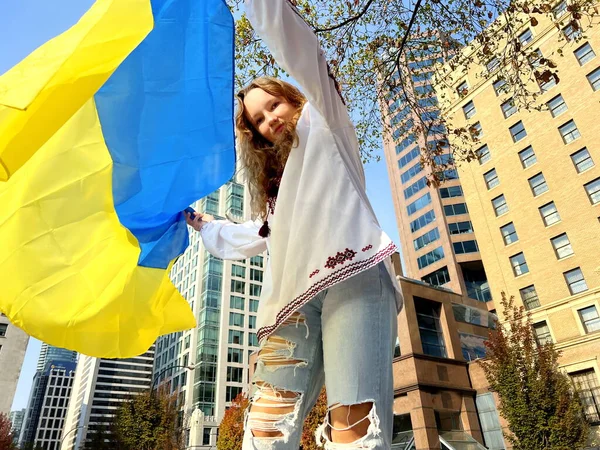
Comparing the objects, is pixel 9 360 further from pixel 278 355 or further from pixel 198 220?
pixel 278 355

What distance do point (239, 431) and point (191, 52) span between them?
100 feet

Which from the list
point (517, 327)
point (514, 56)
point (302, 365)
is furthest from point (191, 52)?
point (517, 327)

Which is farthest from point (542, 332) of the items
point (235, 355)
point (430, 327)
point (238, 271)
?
point (238, 271)

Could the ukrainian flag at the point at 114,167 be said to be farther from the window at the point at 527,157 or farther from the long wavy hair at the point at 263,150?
the window at the point at 527,157

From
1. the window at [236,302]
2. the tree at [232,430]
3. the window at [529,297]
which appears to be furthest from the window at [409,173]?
the tree at [232,430]

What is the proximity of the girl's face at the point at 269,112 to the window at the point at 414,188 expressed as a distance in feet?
179

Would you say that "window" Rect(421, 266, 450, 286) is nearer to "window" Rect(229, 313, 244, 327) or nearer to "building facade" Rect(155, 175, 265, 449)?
"building facade" Rect(155, 175, 265, 449)

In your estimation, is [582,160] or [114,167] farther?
[582,160]

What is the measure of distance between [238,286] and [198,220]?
65.7 metres

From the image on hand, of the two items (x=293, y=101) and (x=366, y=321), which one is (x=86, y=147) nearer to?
(x=293, y=101)

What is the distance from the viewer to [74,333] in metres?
2.13

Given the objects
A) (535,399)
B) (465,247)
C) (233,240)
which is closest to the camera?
(233,240)

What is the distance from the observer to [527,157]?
3145 centimetres

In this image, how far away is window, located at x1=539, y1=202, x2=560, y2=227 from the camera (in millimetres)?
28641
